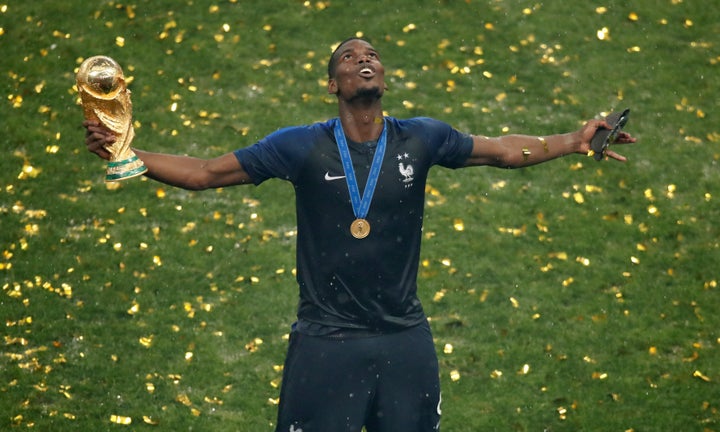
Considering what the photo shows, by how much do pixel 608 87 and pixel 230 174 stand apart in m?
9.27

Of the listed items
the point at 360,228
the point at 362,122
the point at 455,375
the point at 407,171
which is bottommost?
the point at 455,375

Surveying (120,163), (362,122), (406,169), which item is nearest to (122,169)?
(120,163)

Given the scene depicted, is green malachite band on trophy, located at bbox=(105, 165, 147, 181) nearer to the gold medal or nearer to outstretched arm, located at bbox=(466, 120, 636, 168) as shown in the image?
the gold medal

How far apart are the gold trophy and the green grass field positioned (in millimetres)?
4420

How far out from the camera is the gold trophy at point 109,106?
22.9 feet

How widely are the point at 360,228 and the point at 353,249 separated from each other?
0.14 m

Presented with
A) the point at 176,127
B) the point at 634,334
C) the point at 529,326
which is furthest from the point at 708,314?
the point at 176,127

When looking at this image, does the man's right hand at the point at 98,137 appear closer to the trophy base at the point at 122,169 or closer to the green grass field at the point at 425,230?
the trophy base at the point at 122,169

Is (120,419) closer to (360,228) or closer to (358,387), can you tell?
(358,387)

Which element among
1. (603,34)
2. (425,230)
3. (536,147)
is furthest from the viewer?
(603,34)

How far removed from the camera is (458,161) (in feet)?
25.8

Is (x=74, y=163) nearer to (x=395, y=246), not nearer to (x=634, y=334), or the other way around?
(x=634, y=334)

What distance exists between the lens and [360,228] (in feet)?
24.4

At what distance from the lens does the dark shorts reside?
24.4 ft
